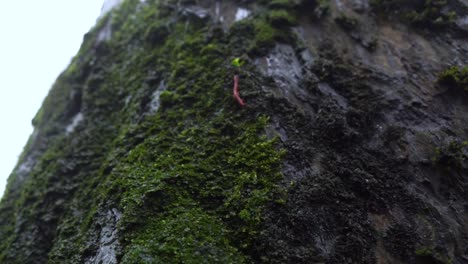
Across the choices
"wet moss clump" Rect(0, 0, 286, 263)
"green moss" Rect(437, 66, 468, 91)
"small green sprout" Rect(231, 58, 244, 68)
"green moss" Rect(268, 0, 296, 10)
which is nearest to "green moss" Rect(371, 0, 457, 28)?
"green moss" Rect(437, 66, 468, 91)

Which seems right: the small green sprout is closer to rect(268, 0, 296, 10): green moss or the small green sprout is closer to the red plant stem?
the red plant stem

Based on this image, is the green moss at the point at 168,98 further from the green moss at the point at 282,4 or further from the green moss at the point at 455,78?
the green moss at the point at 455,78

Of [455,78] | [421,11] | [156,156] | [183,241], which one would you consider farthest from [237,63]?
[421,11]

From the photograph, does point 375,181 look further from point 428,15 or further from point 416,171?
point 428,15

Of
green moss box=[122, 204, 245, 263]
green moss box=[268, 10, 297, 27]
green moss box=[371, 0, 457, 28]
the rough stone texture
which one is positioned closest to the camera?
green moss box=[122, 204, 245, 263]

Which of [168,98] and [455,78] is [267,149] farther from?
[455,78]

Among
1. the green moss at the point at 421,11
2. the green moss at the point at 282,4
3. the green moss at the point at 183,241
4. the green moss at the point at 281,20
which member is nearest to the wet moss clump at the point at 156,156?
the green moss at the point at 183,241

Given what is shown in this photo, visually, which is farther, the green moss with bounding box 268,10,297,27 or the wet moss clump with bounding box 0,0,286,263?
the green moss with bounding box 268,10,297,27
